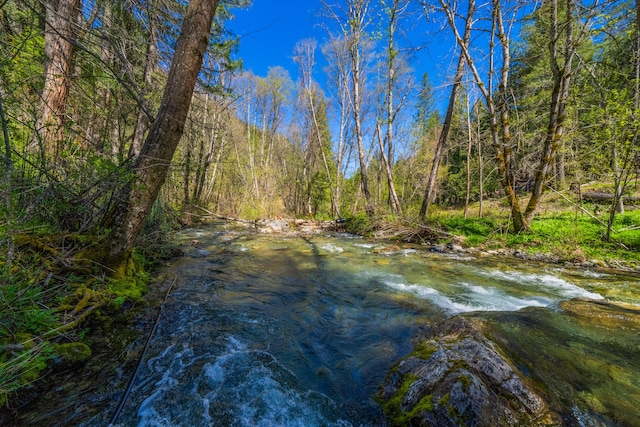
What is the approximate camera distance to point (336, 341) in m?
2.90

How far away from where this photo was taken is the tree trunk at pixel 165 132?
2969 millimetres

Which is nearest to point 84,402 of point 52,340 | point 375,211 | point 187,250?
point 52,340

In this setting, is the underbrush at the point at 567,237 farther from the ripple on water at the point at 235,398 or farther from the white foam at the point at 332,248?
the ripple on water at the point at 235,398

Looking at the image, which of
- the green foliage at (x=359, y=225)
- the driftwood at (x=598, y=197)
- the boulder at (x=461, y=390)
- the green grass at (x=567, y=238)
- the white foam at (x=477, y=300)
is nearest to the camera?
the boulder at (x=461, y=390)

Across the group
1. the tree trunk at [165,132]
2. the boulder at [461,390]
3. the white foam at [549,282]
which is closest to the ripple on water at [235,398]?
the boulder at [461,390]

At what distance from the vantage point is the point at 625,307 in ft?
11.4

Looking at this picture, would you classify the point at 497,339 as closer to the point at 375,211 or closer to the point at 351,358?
the point at 351,358

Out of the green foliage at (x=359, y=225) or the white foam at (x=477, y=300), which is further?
the green foliage at (x=359, y=225)

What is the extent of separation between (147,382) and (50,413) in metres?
0.53

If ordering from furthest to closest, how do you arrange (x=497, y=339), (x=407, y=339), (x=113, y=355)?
A: (x=407, y=339) < (x=497, y=339) < (x=113, y=355)

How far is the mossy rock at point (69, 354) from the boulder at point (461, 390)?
250 cm

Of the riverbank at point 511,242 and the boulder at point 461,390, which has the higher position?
the riverbank at point 511,242

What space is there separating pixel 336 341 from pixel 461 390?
1.51 m

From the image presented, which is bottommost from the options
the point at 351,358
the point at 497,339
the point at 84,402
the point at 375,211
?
the point at 351,358
